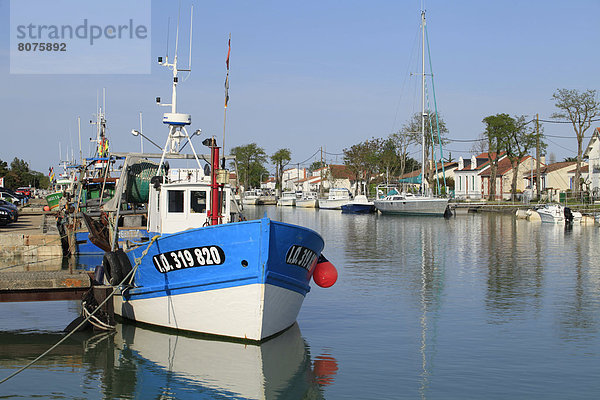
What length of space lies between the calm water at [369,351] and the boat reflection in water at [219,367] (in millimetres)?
33

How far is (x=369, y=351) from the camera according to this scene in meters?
12.3

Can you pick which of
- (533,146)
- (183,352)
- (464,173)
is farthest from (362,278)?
(464,173)

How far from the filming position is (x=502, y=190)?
81875 mm

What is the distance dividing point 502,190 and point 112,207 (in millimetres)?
70567

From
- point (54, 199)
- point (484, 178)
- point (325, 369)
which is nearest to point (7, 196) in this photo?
point (54, 199)

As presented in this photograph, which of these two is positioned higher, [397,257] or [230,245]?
[230,245]

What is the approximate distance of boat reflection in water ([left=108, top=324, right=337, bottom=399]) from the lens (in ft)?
33.7

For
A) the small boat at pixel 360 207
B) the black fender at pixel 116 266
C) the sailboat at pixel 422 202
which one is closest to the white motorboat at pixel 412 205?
the sailboat at pixel 422 202

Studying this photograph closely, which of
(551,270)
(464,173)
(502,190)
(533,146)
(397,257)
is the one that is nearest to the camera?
(551,270)

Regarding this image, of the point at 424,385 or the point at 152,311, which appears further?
the point at 152,311

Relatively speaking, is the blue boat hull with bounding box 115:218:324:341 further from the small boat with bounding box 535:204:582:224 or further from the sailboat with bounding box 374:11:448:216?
the sailboat with bounding box 374:11:448:216

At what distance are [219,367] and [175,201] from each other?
177 inches

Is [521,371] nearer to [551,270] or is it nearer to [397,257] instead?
[551,270]

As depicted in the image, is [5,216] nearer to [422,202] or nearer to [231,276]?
[231,276]
